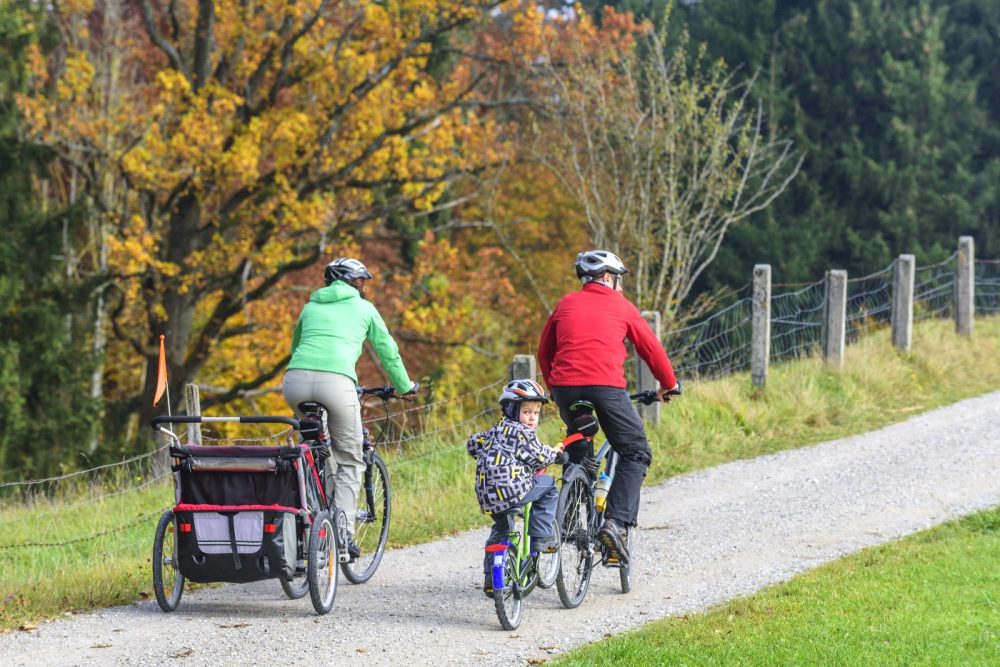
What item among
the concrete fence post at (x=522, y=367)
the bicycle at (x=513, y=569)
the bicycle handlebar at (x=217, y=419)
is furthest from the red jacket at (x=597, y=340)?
the concrete fence post at (x=522, y=367)

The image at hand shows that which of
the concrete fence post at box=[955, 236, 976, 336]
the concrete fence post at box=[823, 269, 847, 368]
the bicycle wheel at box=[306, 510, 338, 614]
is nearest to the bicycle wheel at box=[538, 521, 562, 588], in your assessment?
the bicycle wheel at box=[306, 510, 338, 614]

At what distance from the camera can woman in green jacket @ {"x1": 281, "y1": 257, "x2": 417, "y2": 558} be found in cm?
808

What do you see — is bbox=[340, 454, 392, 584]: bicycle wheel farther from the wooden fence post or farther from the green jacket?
the wooden fence post

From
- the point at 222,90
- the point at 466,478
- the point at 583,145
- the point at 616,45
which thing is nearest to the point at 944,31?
the point at 616,45

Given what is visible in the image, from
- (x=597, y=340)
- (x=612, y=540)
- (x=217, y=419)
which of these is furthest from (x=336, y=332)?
(x=612, y=540)

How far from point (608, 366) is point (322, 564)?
194 centimetres

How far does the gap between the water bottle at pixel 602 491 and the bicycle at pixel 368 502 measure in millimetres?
1512

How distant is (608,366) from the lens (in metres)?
7.63

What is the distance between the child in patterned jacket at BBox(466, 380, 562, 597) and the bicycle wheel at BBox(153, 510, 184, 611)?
5.86ft

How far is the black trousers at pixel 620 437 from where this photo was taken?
763 centimetres

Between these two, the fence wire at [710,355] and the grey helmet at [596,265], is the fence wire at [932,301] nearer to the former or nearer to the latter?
the fence wire at [710,355]

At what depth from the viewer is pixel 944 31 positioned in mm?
34500

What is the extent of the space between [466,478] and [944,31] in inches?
1063

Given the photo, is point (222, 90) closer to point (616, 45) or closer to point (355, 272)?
point (616, 45)
